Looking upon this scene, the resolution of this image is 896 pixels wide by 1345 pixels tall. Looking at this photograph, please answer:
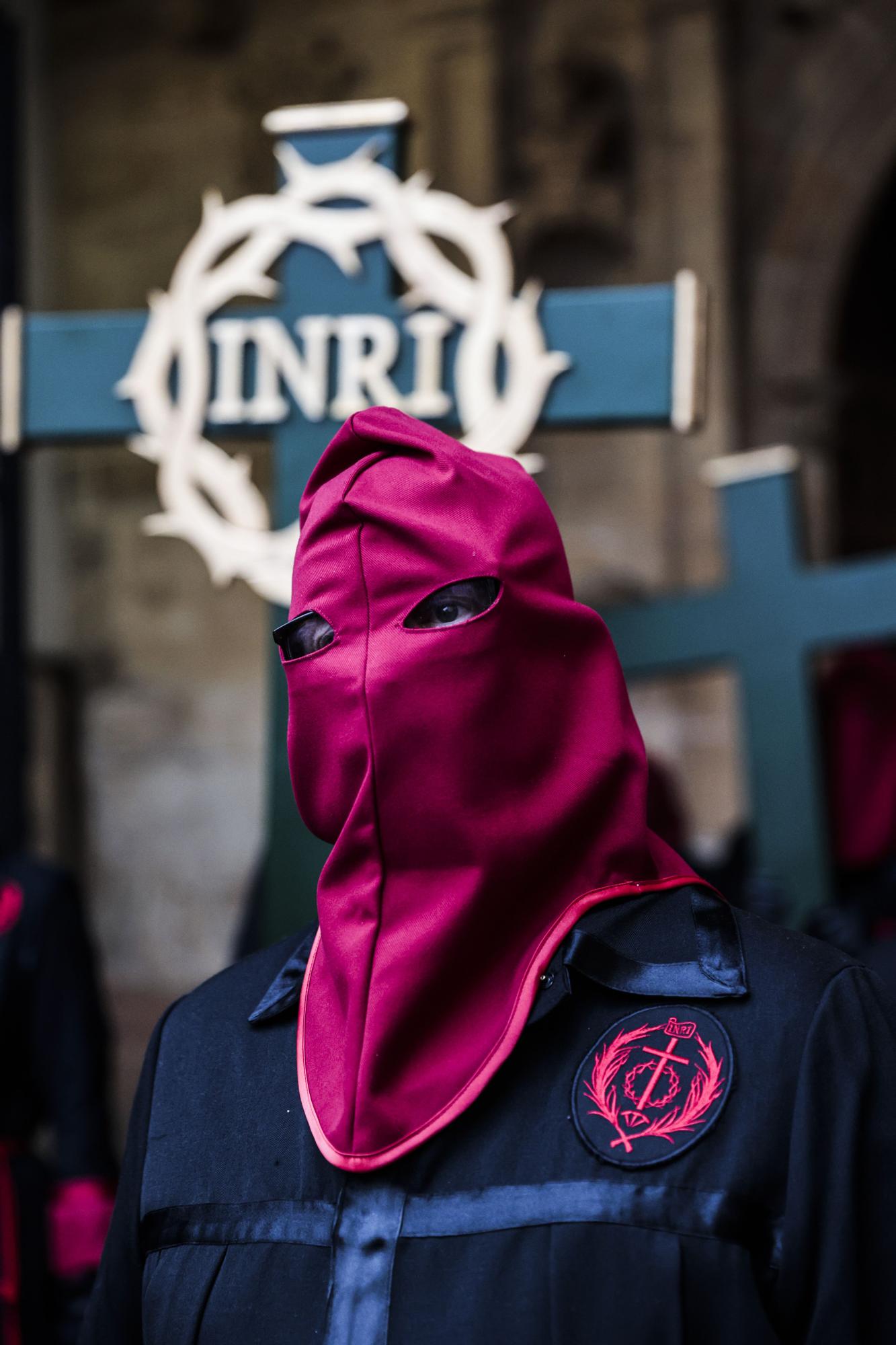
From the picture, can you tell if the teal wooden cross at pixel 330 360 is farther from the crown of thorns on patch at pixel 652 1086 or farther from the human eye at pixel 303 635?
the crown of thorns on patch at pixel 652 1086

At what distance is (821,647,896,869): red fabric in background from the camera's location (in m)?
3.01

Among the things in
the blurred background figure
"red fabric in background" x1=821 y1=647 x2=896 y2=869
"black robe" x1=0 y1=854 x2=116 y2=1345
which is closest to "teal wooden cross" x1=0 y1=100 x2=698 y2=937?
"black robe" x1=0 y1=854 x2=116 y2=1345

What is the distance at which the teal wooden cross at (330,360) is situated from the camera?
90.1 inches

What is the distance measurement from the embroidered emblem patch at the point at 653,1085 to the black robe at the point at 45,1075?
141 cm

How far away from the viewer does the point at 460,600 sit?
1.27m

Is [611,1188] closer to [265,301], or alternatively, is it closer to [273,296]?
[273,296]

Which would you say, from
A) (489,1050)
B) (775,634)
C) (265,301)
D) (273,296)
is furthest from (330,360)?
(265,301)

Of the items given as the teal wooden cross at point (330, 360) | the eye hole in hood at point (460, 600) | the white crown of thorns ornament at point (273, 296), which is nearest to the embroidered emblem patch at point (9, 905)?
the teal wooden cross at point (330, 360)

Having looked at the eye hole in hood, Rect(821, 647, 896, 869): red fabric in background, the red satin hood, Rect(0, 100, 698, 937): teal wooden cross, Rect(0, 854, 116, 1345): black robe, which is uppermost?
Rect(0, 100, 698, 937): teal wooden cross

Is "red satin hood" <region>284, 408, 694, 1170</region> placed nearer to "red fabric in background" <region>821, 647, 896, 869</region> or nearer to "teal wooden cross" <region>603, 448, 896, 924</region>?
"teal wooden cross" <region>603, 448, 896, 924</region>

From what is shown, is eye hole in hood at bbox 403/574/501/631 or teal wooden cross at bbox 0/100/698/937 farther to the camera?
teal wooden cross at bbox 0/100/698/937

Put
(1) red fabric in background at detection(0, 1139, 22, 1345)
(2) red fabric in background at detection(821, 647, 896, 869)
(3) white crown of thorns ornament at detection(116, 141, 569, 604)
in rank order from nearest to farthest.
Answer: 1. (3) white crown of thorns ornament at detection(116, 141, 569, 604)
2. (1) red fabric in background at detection(0, 1139, 22, 1345)
3. (2) red fabric in background at detection(821, 647, 896, 869)

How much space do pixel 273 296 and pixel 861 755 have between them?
4.64ft

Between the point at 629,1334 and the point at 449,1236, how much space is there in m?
0.15
